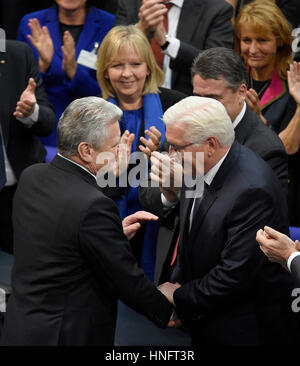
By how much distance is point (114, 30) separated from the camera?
3.50 meters

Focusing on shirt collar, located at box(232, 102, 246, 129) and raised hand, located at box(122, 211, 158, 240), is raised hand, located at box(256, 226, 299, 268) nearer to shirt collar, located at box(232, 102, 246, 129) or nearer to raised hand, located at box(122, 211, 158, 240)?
raised hand, located at box(122, 211, 158, 240)

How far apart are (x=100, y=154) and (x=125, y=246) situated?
0.37m

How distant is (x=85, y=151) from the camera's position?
2.33 meters

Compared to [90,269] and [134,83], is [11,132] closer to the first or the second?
[134,83]

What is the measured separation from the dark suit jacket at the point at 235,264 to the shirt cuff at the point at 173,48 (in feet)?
4.62

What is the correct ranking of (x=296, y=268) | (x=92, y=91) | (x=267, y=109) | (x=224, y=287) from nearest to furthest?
(x=296, y=268), (x=224, y=287), (x=267, y=109), (x=92, y=91)

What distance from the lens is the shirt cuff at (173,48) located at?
3.77m

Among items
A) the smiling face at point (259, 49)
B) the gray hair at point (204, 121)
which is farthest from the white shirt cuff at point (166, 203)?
the smiling face at point (259, 49)

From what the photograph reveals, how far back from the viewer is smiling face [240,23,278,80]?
3.71m

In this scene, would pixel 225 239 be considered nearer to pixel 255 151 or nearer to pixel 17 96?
pixel 255 151

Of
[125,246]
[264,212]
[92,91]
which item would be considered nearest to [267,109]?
[92,91]

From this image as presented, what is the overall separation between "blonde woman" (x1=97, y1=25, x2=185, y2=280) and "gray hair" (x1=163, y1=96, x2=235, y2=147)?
994 millimetres

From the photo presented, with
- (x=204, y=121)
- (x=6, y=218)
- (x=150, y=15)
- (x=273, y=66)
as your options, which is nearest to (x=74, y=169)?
(x=204, y=121)

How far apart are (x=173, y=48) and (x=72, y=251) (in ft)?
6.40
